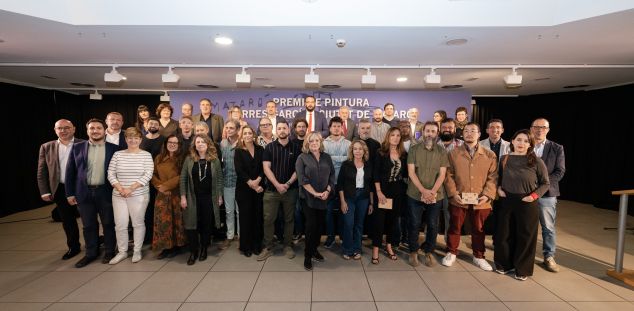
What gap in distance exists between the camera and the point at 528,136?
10.2 ft

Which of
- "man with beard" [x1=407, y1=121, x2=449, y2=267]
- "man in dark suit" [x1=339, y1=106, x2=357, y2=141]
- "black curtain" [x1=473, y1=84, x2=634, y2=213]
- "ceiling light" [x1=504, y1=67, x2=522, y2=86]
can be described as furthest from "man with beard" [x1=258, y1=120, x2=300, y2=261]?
"black curtain" [x1=473, y1=84, x2=634, y2=213]

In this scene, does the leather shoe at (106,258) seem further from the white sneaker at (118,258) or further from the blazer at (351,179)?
the blazer at (351,179)

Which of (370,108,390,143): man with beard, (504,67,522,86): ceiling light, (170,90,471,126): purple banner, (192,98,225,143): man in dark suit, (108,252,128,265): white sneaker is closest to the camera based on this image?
(108,252,128,265): white sneaker

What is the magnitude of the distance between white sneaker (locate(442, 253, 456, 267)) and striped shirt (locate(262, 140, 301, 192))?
2.20m

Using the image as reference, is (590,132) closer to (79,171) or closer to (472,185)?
(472,185)

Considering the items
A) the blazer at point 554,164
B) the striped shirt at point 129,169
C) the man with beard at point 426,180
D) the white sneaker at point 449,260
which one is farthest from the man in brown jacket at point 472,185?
the striped shirt at point 129,169

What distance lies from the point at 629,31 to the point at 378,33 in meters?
3.00

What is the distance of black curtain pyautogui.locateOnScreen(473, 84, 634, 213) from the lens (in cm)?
652

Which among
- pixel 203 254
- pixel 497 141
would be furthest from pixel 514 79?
pixel 203 254

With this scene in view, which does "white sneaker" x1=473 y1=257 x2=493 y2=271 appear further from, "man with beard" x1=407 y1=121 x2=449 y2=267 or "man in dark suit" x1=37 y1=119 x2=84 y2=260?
"man in dark suit" x1=37 y1=119 x2=84 y2=260

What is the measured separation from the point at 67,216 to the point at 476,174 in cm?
519

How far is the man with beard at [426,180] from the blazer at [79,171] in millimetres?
3720

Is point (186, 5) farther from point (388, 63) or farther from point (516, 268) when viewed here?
point (516, 268)

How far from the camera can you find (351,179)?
133 inches
